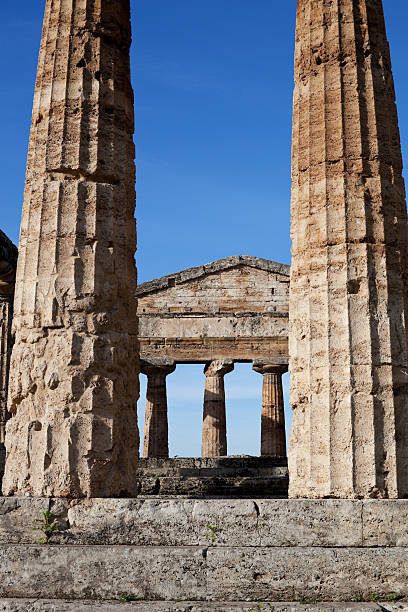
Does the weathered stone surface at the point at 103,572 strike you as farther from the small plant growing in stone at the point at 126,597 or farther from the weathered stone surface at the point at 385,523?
the weathered stone surface at the point at 385,523

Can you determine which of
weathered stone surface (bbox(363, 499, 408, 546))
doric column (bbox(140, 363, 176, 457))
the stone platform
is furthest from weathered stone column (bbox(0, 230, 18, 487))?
weathered stone surface (bbox(363, 499, 408, 546))

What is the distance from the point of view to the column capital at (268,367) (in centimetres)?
2481

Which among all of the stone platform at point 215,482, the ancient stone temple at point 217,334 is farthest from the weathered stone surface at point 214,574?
the ancient stone temple at point 217,334

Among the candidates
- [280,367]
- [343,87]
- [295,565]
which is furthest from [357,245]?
[280,367]

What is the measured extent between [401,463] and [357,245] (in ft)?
8.41

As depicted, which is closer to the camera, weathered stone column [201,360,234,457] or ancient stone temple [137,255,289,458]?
ancient stone temple [137,255,289,458]

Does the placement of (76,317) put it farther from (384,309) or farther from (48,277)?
(384,309)

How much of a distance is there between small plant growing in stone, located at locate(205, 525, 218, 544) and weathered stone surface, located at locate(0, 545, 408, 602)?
0.55ft

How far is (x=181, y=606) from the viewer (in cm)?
679

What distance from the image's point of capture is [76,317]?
8.52m

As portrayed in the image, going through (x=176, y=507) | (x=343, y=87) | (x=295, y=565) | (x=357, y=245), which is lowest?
(x=295, y=565)

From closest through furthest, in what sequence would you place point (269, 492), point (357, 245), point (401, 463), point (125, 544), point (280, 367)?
point (125, 544)
point (401, 463)
point (357, 245)
point (269, 492)
point (280, 367)

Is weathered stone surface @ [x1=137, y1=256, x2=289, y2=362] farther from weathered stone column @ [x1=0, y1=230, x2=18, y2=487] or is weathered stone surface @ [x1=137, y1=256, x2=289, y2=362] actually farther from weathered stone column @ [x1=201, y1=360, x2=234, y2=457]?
weathered stone column @ [x1=0, y1=230, x2=18, y2=487]

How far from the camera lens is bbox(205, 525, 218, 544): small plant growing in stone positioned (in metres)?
7.45
